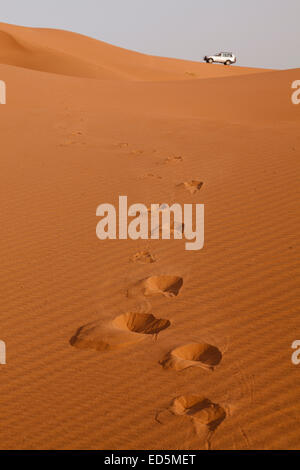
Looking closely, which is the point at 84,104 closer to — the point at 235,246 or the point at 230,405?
the point at 235,246

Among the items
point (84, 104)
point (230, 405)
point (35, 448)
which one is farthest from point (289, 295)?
point (84, 104)

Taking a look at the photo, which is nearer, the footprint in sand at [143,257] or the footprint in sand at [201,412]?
the footprint in sand at [201,412]

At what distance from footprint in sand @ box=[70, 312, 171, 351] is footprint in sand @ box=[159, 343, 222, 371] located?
0.92 ft

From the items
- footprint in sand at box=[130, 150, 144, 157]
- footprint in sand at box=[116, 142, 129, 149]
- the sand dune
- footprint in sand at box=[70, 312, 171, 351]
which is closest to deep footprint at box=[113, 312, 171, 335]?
footprint in sand at box=[70, 312, 171, 351]

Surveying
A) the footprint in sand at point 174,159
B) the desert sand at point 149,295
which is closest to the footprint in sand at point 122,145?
the desert sand at point 149,295

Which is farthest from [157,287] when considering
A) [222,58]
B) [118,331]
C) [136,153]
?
[222,58]

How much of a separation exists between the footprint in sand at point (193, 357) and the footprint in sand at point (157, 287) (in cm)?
73

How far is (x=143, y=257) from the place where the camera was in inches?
172

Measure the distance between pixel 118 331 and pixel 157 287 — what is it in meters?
0.72

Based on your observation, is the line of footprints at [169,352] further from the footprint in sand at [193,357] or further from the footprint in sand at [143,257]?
the footprint in sand at [143,257]

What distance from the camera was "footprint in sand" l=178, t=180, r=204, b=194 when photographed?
5781 mm

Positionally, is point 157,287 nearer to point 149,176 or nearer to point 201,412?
point 201,412

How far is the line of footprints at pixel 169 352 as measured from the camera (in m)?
2.53

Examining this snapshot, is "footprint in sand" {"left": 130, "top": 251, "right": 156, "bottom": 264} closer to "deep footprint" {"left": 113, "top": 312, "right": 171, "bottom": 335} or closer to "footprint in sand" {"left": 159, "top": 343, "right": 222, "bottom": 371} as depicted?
"deep footprint" {"left": 113, "top": 312, "right": 171, "bottom": 335}
